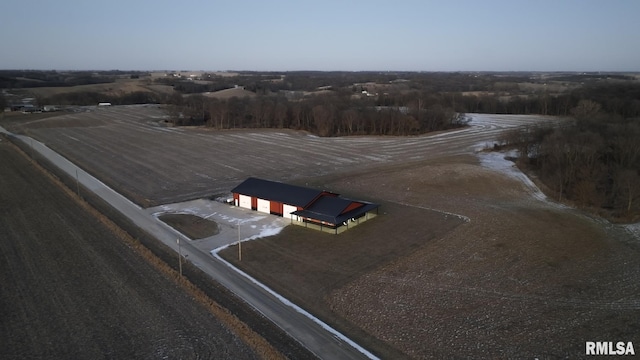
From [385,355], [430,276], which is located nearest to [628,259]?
[430,276]

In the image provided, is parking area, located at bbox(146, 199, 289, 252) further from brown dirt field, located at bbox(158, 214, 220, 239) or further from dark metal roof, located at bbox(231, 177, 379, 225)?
dark metal roof, located at bbox(231, 177, 379, 225)

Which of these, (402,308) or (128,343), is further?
(402,308)

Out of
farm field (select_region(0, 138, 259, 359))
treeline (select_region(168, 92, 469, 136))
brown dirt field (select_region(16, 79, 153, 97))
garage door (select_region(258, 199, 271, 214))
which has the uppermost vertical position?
brown dirt field (select_region(16, 79, 153, 97))

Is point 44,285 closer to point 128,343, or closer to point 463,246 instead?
point 128,343

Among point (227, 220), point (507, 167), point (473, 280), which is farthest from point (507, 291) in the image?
point (507, 167)

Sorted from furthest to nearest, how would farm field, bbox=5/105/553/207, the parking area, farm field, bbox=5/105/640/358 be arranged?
farm field, bbox=5/105/553/207, the parking area, farm field, bbox=5/105/640/358

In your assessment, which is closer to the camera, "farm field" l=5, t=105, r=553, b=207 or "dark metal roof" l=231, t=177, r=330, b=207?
"dark metal roof" l=231, t=177, r=330, b=207

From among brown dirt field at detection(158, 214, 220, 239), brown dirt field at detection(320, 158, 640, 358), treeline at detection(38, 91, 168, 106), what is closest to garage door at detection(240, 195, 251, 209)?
brown dirt field at detection(158, 214, 220, 239)

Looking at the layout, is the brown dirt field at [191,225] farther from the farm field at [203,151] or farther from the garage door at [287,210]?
the garage door at [287,210]
